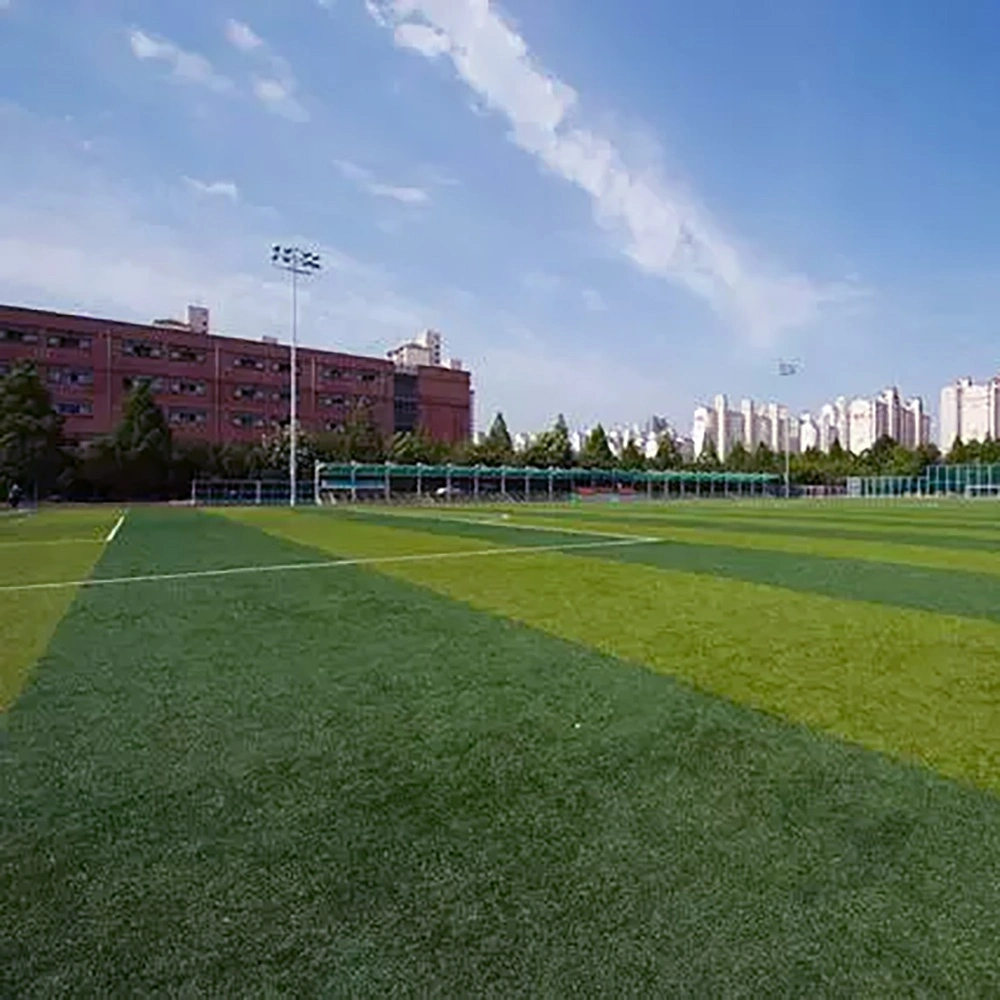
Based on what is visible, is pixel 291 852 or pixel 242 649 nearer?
pixel 291 852

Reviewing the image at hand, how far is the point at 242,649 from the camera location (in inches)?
282

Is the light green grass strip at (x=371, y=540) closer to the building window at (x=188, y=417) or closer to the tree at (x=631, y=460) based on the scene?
the building window at (x=188, y=417)

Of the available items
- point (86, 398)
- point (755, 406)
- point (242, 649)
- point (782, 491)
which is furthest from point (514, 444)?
point (242, 649)

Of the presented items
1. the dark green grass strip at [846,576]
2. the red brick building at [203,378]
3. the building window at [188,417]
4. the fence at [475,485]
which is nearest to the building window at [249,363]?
the red brick building at [203,378]

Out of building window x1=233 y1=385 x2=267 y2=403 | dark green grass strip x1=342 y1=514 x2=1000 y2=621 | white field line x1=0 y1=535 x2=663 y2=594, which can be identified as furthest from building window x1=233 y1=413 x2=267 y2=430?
white field line x1=0 y1=535 x2=663 y2=594

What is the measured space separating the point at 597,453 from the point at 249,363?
38777mm

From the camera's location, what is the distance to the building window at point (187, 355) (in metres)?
82.8

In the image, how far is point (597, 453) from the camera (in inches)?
3612

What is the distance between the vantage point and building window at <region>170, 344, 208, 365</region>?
82812mm

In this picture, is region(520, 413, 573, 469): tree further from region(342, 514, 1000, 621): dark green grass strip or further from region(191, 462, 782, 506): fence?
region(342, 514, 1000, 621): dark green grass strip

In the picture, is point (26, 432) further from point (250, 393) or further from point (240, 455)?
point (250, 393)

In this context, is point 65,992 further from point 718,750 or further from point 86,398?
point 86,398

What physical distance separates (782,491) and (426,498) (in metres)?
42.9

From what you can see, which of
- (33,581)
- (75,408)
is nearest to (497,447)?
(75,408)
